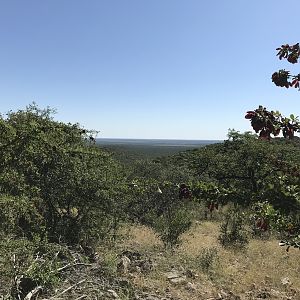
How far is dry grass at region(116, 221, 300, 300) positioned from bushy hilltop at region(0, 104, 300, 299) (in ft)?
2.68

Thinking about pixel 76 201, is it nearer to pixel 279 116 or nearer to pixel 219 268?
pixel 219 268

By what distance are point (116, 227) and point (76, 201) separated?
2.72m

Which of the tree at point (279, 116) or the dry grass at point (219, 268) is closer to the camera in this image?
the tree at point (279, 116)

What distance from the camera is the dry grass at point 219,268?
9867mm

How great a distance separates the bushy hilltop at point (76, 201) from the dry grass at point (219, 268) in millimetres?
817

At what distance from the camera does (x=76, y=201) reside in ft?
40.4

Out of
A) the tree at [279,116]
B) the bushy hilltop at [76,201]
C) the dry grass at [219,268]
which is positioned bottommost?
the dry grass at [219,268]

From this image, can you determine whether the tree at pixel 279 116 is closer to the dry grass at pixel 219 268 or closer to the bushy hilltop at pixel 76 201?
the bushy hilltop at pixel 76 201

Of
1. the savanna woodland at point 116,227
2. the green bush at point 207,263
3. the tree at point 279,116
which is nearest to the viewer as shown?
the tree at point 279,116

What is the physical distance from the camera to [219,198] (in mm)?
3945

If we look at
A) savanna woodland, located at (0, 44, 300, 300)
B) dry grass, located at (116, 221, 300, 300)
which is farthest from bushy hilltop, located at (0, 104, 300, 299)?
dry grass, located at (116, 221, 300, 300)

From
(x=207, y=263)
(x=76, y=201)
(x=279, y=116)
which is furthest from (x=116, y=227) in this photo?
(x=279, y=116)

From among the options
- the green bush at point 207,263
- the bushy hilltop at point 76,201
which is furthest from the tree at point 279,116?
the green bush at point 207,263

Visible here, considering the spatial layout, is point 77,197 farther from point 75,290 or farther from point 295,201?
point 295,201
